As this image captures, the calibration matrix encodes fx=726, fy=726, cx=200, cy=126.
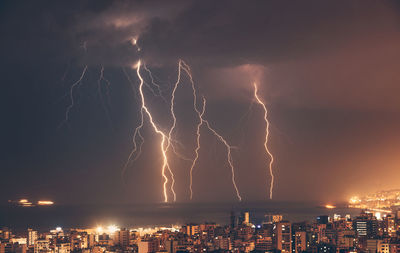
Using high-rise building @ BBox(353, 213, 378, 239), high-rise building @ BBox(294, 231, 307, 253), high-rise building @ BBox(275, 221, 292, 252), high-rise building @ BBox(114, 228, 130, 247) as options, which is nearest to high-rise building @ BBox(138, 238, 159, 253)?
high-rise building @ BBox(114, 228, 130, 247)

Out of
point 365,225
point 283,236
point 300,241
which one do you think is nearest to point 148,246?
point 283,236

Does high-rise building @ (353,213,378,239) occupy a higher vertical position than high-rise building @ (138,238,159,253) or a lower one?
Answer: higher

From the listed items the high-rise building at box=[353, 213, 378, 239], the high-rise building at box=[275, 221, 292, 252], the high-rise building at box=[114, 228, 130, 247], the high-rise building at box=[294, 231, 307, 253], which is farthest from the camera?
the high-rise building at box=[353, 213, 378, 239]

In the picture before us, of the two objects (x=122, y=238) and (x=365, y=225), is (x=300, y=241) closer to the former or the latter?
(x=365, y=225)

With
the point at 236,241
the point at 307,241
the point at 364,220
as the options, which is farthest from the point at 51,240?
the point at 364,220

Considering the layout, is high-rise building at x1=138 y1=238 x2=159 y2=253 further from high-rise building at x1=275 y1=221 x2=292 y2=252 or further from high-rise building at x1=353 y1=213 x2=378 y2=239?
high-rise building at x1=353 y1=213 x2=378 y2=239

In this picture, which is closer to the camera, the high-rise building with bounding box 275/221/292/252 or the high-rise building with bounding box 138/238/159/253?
the high-rise building with bounding box 138/238/159/253

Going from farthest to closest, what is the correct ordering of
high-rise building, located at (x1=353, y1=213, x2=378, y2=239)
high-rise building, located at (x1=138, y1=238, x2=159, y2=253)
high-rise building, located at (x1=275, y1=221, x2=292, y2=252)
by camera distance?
high-rise building, located at (x1=353, y1=213, x2=378, y2=239) < high-rise building, located at (x1=275, y1=221, x2=292, y2=252) < high-rise building, located at (x1=138, y1=238, x2=159, y2=253)

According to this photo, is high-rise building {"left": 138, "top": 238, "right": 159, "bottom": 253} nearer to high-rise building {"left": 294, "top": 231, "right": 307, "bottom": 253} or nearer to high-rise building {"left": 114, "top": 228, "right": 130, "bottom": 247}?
high-rise building {"left": 114, "top": 228, "right": 130, "bottom": 247}

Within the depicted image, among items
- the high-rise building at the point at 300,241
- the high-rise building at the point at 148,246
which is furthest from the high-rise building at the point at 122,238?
the high-rise building at the point at 300,241
